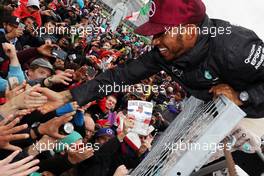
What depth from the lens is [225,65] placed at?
2404 mm

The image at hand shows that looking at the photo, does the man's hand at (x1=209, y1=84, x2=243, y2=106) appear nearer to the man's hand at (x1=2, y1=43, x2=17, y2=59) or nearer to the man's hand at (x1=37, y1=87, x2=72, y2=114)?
the man's hand at (x1=37, y1=87, x2=72, y2=114)

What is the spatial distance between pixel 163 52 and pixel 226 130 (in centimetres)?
94

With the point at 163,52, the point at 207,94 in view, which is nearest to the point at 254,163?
the point at 207,94

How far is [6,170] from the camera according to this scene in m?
1.74

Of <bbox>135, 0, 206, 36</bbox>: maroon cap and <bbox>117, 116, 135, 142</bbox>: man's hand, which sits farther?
<bbox>117, 116, 135, 142</bbox>: man's hand

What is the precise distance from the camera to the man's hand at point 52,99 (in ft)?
8.97

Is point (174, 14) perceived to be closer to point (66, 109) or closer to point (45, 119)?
point (66, 109)

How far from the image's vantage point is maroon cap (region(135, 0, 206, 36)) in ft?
8.17

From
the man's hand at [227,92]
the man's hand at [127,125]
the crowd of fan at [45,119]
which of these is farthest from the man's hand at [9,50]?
the man's hand at [227,92]

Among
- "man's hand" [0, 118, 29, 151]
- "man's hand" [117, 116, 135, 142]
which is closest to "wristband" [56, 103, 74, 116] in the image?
"man's hand" [117, 116, 135, 142]

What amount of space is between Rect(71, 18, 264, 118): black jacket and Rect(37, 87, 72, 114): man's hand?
2.51 ft

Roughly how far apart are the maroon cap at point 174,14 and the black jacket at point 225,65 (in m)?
0.10

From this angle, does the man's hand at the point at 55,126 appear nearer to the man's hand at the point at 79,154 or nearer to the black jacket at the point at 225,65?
the man's hand at the point at 79,154

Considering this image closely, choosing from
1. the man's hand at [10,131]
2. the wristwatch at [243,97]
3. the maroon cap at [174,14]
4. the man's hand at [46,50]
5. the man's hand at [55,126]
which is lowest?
the man's hand at [46,50]
